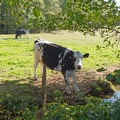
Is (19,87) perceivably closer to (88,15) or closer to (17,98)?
(17,98)

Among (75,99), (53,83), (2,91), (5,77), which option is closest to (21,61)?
(5,77)

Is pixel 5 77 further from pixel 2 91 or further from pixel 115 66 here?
pixel 115 66

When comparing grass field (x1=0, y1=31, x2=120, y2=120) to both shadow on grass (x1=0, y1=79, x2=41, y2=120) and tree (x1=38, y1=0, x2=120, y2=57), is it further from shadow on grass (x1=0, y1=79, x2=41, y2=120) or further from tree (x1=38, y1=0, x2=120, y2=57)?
tree (x1=38, y1=0, x2=120, y2=57)

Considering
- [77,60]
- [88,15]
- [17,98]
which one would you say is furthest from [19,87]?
[88,15]

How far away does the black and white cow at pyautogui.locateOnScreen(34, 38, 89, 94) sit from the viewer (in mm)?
9047

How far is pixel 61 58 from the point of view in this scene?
965 cm

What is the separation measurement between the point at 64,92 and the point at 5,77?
11.0 ft

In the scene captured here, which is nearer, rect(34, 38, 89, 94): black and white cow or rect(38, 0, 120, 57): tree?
rect(38, 0, 120, 57): tree

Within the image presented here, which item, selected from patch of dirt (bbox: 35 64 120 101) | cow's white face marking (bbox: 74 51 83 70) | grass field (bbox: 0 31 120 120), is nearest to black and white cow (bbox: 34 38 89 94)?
cow's white face marking (bbox: 74 51 83 70)

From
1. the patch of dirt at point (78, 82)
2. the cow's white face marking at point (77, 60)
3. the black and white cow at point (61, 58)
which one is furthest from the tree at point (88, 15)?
the patch of dirt at point (78, 82)

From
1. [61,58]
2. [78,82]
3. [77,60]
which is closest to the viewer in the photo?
[77,60]

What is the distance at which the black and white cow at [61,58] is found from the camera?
356 inches

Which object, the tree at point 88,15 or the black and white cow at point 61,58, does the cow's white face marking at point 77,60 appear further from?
the tree at point 88,15

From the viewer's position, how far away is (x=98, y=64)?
47.5 feet
